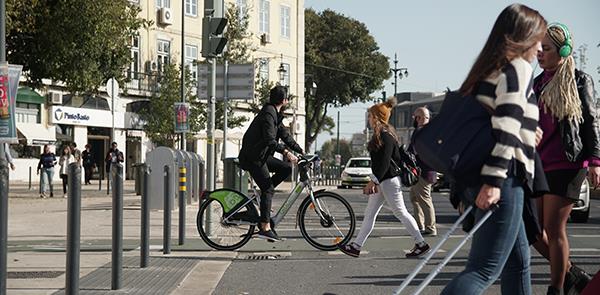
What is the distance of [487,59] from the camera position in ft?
16.0

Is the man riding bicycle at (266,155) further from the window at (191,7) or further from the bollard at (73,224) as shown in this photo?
the window at (191,7)

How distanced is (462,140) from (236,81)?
10793 mm

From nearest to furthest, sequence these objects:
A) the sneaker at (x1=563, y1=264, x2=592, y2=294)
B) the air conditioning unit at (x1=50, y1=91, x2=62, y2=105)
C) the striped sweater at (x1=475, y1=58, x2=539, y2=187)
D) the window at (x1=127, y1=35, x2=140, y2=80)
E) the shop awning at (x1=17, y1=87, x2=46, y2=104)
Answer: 1. the striped sweater at (x1=475, y1=58, x2=539, y2=187)
2. the sneaker at (x1=563, y1=264, x2=592, y2=294)
3. the shop awning at (x1=17, y1=87, x2=46, y2=104)
4. the air conditioning unit at (x1=50, y1=91, x2=62, y2=105)
5. the window at (x1=127, y1=35, x2=140, y2=80)

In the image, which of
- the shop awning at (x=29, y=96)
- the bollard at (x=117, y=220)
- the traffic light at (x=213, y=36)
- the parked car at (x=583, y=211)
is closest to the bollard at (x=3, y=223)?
the bollard at (x=117, y=220)

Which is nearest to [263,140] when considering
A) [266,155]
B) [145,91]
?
[266,155]

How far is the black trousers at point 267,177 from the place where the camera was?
1116 centimetres

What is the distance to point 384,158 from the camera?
35.2ft

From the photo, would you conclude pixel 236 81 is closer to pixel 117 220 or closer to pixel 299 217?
pixel 299 217

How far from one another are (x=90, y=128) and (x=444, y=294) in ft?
144

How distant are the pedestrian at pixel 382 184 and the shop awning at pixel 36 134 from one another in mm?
32611

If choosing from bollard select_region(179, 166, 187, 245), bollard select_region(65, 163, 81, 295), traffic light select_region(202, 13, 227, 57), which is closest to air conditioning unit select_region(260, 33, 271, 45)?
traffic light select_region(202, 13, 227, 57)

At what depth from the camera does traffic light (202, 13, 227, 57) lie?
13938mm

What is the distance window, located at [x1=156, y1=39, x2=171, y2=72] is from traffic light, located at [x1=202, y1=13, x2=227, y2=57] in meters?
35.6

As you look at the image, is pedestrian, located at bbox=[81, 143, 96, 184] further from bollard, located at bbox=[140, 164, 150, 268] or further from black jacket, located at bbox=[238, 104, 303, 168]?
bollard, located at bbox=[140, 164, 150, 268]
